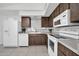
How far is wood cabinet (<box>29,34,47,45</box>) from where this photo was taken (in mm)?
7039

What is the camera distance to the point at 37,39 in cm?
708

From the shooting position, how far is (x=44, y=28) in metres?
7.79

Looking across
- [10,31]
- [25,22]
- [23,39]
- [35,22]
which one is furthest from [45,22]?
[10,31]

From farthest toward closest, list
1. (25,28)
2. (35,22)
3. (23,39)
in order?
(35,22) → (25,28) → (23,39)

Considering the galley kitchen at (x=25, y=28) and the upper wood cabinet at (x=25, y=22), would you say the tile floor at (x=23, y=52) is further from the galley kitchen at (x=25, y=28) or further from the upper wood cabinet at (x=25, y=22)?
the upper wood cabinet at (x=25, y=22)

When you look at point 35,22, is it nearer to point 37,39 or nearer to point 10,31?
point 37,39

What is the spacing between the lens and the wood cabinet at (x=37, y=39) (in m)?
7.04

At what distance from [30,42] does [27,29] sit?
1.09 meters

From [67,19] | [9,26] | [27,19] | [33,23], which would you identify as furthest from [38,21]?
[67,19]

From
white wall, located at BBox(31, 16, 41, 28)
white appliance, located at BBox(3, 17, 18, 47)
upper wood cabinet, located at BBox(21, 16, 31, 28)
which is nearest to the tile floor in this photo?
white appliance, located at BBox(3, 17, 18, 47)

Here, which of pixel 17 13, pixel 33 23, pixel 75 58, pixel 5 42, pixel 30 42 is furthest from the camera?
pixel 33 23

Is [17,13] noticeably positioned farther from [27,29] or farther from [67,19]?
[67,19]

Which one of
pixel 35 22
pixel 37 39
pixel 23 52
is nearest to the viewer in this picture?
pixel 23 52

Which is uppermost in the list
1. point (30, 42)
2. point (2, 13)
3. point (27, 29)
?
point (2, 13)
